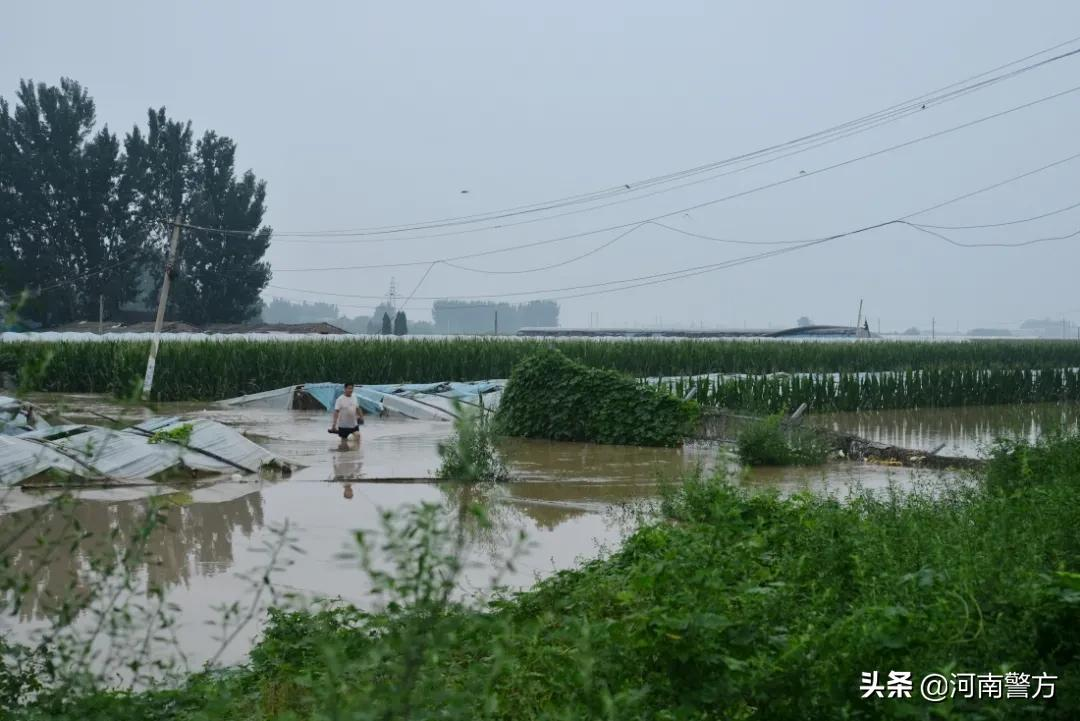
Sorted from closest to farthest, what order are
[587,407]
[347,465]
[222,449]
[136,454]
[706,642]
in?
[706,642] → [136,454] → [222,449] → [347,465] → [587,407]

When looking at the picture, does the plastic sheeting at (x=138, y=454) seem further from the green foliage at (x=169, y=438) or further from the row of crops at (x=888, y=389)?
the row of crops at (x=888, y=389)

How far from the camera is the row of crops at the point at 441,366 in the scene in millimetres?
29188

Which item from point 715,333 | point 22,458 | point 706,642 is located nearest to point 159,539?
point 22,458

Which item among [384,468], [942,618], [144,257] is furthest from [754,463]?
[144,257]

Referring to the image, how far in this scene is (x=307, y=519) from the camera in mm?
11320

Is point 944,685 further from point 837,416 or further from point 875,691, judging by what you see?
point 837,416

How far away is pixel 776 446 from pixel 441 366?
18.8 meters

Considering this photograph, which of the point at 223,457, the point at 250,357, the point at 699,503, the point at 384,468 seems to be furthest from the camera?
the point at 250,357

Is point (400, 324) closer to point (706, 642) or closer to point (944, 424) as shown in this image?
point (944, 424)

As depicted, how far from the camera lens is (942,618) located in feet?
13.9

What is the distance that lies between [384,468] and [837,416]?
1454 cm

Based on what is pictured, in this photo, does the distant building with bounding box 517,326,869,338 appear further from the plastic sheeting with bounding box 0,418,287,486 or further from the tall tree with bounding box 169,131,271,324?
the plastic sheeting with bounding box 0,418,287,486

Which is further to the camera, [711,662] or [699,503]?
[699,503]

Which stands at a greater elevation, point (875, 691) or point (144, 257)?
point (144, 257)
